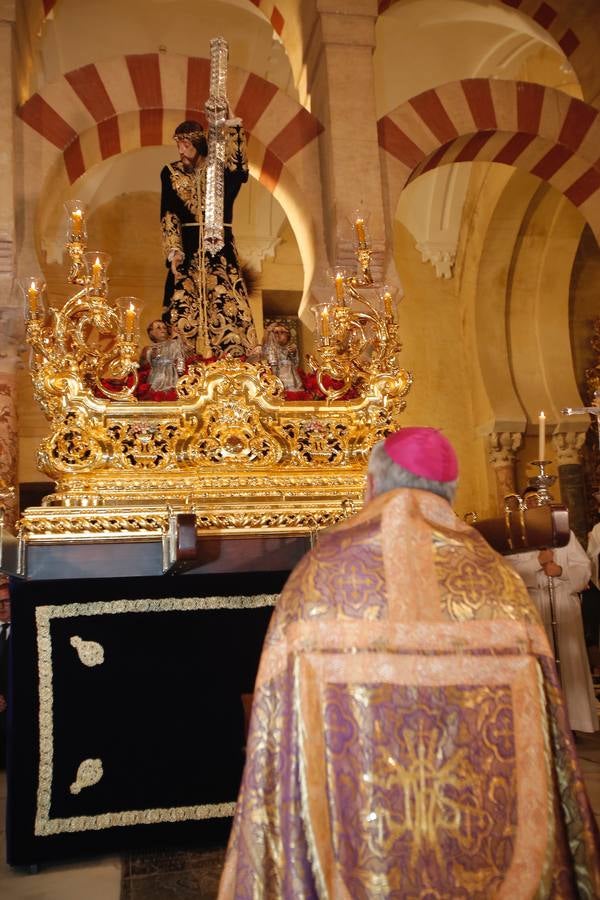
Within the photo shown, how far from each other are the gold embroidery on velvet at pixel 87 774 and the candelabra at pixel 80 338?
4.97 ft

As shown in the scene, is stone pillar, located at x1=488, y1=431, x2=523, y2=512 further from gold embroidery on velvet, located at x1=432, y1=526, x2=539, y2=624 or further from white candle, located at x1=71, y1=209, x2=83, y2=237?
gold embroidery on velvet, located at x1=432, y1=526, x2=539, y2=624

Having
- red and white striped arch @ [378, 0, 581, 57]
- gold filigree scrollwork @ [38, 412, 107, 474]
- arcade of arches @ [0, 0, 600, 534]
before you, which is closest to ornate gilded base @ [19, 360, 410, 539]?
gold filigree scrollwork @ [38, 412, 107, 474]

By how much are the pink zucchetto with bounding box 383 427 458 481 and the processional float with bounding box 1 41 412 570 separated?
142 cm

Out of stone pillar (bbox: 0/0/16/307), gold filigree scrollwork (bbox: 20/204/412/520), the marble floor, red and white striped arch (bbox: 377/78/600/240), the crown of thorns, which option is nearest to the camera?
the marble floor

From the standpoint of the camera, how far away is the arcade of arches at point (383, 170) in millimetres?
6355

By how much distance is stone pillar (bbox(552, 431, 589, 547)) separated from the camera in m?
10.5

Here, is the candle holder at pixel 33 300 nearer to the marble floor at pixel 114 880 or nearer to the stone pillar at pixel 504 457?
the marble floor at pixel 114 880

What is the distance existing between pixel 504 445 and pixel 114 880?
8.39 metres

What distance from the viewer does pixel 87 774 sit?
9.89ft

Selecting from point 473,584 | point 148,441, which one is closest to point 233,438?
point 148,441

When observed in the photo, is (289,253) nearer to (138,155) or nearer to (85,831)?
(138,155)

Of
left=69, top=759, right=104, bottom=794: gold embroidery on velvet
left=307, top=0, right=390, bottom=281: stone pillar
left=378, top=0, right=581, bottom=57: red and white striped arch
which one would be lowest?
left=69, top=759, right=104, bottom=794: gold embroidery on velvet

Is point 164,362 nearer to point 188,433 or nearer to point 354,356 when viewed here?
point 188,433

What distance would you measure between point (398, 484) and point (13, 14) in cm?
613
